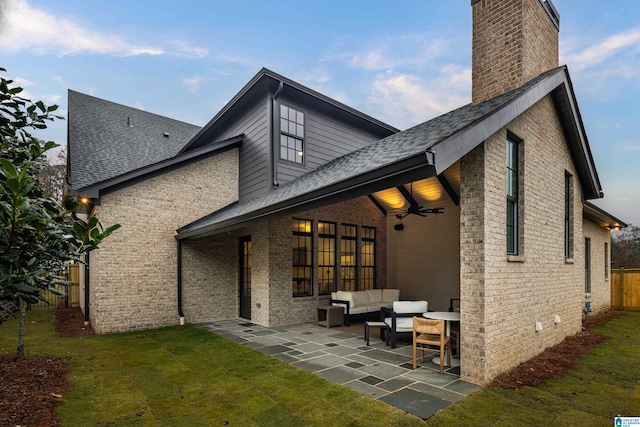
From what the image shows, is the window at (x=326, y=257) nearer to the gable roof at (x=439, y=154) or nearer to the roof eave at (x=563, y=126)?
the gable roof at (x=439, y=154)

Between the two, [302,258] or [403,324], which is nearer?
[403,324]

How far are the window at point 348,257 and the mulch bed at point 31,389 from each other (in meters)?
7.01

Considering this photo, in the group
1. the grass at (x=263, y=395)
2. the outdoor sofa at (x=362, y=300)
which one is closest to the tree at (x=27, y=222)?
the grass at (x=263, y=395)

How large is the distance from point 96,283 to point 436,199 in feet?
31.1

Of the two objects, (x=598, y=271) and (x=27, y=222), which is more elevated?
(x=27, y=222)

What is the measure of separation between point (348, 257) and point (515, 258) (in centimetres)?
599

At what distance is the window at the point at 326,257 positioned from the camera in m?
9.99

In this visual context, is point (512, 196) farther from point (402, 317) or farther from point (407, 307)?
→ point (402, 317)

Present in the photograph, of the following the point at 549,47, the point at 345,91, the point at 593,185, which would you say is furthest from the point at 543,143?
the point at 345,91

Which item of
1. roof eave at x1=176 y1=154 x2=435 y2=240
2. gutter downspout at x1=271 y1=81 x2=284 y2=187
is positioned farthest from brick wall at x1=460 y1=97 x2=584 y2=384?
gutter downspout at x1=271 y1=81 x2=284 y2=187

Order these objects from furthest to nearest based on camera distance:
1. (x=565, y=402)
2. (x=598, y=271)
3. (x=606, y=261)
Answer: (x=606, y=261) < (x=598, y=271) < (x=565, y=402)

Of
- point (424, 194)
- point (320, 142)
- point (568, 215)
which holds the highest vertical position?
point (320, 142)

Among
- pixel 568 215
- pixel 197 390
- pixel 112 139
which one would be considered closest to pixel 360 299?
pixel 568 215

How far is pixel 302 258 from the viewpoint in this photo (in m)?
9.62
